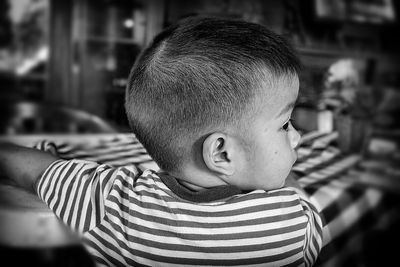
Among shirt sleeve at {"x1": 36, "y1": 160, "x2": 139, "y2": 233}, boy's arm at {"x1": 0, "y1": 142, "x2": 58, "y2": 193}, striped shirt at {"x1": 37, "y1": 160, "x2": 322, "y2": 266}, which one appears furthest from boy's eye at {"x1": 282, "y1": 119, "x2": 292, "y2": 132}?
boy's arm at {"x1": 0, "y1": 142, "x2": 58, "y2": 193}

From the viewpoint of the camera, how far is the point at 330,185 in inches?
32.0

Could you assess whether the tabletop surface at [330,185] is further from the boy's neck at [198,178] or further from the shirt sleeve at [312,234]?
the boy's neck at [198,178]

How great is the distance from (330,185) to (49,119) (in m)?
1.10

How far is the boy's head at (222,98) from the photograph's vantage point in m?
0.57

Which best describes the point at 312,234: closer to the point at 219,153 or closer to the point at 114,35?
the point at 219,153

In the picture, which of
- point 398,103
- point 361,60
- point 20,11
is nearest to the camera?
point 398,103

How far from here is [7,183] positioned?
0.64m

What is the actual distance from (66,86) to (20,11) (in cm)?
66

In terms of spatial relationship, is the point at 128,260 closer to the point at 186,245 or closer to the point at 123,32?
the point at 186,245

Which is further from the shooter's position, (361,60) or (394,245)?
(361,60)

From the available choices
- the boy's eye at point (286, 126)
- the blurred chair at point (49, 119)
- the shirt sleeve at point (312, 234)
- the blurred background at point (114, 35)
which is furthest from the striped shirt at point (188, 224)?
the blurred background at point (114, 35)

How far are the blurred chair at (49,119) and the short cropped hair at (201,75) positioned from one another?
0.72 metres

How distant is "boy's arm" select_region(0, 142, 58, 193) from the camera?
656 mm

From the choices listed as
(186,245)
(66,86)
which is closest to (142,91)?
(186,245)
